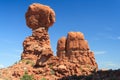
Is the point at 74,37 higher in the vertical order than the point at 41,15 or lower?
lower

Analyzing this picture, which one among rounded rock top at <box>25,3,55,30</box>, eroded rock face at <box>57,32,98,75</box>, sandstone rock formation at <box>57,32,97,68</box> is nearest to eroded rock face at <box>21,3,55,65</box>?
rounded rock top at <box>25,3,55,30</box>

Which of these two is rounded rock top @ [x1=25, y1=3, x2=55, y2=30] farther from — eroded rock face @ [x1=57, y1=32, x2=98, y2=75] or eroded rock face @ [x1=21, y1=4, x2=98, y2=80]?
eroded rock face @ [x1=57, y1=32, x2=98, y2=75]

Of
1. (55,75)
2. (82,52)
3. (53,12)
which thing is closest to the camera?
(55,75)

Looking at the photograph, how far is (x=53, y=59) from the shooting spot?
6581 cm

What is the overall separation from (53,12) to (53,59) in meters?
18.0

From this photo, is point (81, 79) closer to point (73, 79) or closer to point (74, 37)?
point (73, 79)

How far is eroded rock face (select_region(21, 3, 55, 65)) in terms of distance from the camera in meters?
74.5

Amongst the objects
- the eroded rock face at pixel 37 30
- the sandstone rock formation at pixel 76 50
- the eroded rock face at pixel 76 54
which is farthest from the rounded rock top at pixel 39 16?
the sandstone rock formation at pixel 76 50

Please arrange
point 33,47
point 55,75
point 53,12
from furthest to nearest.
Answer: point 53,12 < point 33,47 < point 55,75

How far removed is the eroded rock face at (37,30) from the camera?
7450cm

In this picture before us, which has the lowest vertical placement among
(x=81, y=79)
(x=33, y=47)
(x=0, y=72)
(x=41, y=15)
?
(x=81, y=79)

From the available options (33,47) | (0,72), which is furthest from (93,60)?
(0,72)

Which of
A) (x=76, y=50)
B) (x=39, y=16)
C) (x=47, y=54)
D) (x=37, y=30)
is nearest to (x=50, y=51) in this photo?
(x=47, y=54)

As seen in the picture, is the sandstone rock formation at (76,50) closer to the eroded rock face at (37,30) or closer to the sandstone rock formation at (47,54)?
the sandstone rock formation at (47,54)
